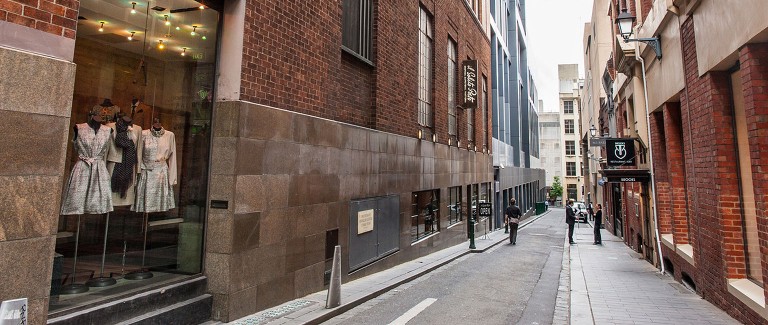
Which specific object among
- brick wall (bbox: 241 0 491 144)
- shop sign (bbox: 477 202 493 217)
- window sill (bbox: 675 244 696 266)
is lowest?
window sill (bbox: 675 244 696 266)

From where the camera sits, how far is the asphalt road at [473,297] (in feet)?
21.8

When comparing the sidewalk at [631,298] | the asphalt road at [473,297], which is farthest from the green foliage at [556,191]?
the sidewalk at [631,298]

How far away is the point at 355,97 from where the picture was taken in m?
9.88

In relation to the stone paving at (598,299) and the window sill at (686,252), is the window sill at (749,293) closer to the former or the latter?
the stone paving at (598,299)

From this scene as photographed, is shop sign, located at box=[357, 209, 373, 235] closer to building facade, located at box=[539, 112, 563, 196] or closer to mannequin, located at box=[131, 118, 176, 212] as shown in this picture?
mannequin, located at box=[131, 118, 176, 212]

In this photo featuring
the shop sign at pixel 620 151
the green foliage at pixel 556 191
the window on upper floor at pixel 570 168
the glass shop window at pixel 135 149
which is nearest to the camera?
the glass shop window at pixel 135 149

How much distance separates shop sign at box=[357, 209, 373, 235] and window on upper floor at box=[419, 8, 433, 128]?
516 centimetres

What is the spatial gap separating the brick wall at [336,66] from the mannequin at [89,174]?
1.97 meters

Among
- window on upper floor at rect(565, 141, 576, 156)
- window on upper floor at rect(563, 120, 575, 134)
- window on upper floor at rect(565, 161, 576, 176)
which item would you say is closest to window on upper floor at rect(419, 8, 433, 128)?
window on upper floor at rect(565, 161, 576, 176)

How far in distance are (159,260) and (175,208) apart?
2.59 ft

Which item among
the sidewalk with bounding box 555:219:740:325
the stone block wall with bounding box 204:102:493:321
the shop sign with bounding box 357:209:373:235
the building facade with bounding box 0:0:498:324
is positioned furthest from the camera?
the shop sign with bounding box 357:209:373:235

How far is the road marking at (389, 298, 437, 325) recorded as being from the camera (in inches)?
254

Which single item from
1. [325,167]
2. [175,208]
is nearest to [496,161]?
[325,167]

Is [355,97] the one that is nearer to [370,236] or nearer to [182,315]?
[370,236]
